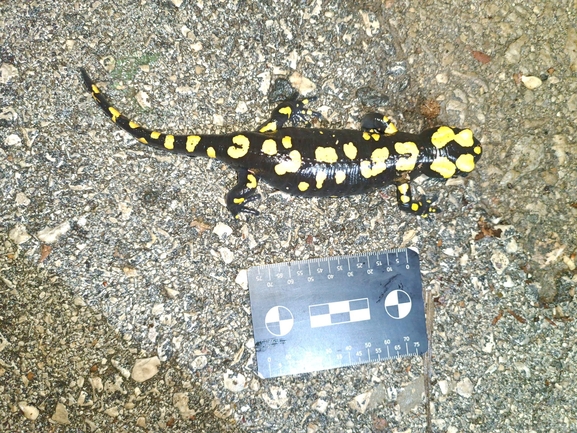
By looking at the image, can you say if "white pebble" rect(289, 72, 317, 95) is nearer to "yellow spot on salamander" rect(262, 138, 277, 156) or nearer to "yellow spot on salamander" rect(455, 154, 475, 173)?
"yellow spot on salamander" rect(262, 138, 277, 156)

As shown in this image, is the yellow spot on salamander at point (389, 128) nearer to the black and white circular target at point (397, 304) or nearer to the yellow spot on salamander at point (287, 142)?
the yellow spot on salamander at point (287, 142)

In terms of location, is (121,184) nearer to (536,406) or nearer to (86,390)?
(86,390)

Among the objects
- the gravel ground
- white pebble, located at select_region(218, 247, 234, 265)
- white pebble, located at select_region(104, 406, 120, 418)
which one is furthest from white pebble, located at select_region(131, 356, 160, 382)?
white pebble, located at select_region(218, 247, 234, 265)

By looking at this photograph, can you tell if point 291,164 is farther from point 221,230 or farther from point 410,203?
point 410,203

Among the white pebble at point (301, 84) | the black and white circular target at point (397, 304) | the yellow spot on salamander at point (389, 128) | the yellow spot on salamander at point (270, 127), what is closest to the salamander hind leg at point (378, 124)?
the yellow spot on salamander at point (389, 128)

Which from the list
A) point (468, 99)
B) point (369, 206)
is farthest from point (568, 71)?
point (369, 206)

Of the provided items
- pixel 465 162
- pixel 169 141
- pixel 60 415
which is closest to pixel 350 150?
pixel 465 162

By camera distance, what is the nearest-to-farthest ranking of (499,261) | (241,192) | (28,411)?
(28,411) < (241,192) < (499,261)
